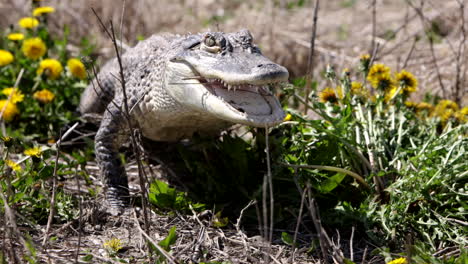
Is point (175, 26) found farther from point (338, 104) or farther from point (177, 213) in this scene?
point (177, 213)

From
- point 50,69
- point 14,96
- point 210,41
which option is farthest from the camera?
point 50,69

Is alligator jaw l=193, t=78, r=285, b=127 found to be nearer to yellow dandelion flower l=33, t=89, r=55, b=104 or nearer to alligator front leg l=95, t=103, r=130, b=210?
alligator front leg l=95, t=103, r=130, b=210

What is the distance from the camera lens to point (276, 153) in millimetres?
3051

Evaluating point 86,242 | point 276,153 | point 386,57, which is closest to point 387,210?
point 276,153

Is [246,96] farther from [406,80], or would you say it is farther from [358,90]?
[406,80]

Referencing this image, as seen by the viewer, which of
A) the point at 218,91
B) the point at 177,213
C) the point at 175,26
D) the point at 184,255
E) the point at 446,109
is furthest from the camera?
the point at 175,26

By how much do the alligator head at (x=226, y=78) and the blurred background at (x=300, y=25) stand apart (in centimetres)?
220

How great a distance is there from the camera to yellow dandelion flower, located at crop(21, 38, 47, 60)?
410 centimetres

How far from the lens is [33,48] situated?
4113 millimetres

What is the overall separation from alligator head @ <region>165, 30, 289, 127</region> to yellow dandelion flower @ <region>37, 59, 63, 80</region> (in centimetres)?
139

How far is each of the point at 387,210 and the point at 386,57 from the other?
2869 mm

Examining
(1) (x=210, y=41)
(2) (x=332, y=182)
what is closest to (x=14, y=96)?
(1) (x=210, y=41)

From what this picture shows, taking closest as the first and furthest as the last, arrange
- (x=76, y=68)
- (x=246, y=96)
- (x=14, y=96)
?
(x=246, y=96), (x=14, y=96), (x=76, y=68)

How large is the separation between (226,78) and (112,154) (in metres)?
1.09
